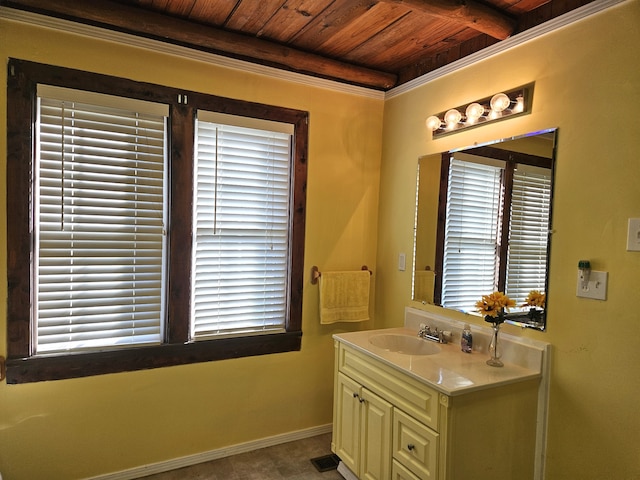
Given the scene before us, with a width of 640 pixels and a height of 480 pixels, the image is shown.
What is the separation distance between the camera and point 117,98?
206 centimetres

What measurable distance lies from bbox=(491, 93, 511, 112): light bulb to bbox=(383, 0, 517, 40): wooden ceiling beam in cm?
30

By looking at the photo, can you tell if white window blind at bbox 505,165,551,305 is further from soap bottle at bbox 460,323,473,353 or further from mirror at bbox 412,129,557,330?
soap bottle at bbox 460,323,473,353

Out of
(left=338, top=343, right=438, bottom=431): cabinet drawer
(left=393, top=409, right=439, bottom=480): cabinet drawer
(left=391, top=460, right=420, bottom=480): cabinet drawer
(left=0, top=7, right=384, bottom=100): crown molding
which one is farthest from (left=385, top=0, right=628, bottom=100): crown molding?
(left=391, top=460, right=420, bottom=480): cabinet drawer

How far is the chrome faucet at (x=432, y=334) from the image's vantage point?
2199mm

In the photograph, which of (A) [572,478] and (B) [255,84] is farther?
(B) [255,84]

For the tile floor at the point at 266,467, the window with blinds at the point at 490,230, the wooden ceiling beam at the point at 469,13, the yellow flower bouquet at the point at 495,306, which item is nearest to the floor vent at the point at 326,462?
the tile floor at the point at 266,467

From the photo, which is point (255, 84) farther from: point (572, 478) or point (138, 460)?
point (572, 478)

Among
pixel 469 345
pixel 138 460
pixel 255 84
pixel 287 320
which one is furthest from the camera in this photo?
pixel 287 320

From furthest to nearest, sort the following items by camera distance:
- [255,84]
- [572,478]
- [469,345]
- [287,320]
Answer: [287,320] < [255,84] < [469,345] < [572,478]

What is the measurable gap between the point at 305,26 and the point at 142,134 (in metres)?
1.06

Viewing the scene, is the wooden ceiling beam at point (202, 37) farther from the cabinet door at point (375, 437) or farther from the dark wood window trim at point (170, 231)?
the cabinet door at point (375, 437)

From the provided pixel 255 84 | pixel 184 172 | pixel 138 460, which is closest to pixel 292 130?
pixel 255 84

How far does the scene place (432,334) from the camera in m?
2.26

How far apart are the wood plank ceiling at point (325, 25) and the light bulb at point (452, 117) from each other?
1.10 feet
